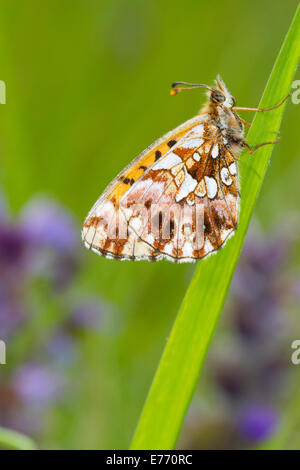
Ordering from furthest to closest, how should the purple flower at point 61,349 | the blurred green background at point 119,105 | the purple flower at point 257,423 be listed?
the blurred green background at point 119,105 < the purple flower at point 61,349 < the purple flower at point 257,423

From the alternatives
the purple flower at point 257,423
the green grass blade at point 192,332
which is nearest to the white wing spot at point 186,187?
the green grass blade at point 192,332

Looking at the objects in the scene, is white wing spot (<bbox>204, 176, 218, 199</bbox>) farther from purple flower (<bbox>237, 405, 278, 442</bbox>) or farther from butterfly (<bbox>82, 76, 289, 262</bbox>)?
purple flower (<bbox>237, 405, 278, 442</bbox>)

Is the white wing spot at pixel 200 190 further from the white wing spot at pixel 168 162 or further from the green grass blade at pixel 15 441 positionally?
the green grass blade at pixel 15 441

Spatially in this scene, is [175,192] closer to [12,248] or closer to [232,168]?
[232,168]

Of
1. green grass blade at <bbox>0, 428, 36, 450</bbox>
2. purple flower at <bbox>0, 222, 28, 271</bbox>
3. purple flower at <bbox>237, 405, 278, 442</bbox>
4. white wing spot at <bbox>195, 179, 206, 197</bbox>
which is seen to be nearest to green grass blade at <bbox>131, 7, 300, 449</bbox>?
green grass blade at <bbox>0, 428, 36, 450</bbox>

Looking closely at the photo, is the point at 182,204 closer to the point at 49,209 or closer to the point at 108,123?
the point at 49,209
